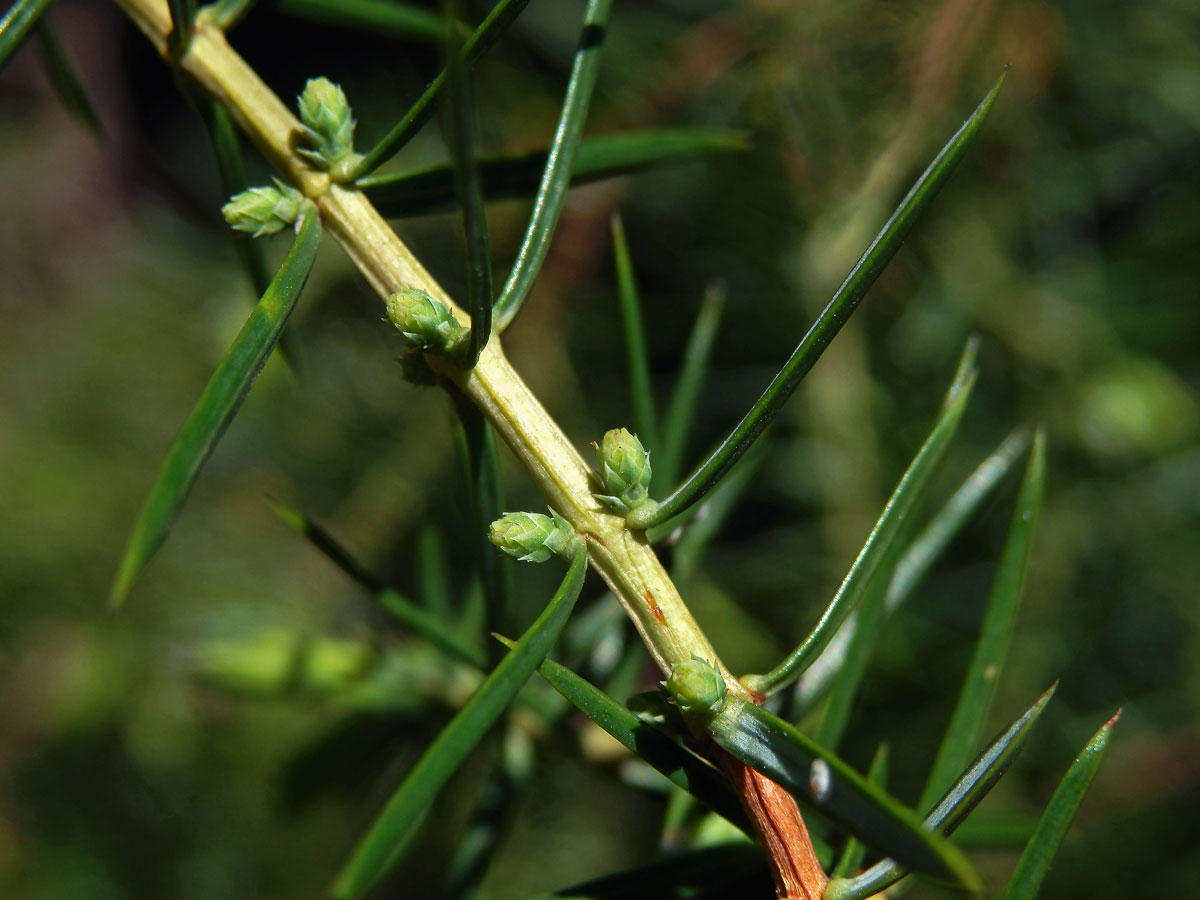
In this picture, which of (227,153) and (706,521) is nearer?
(227,153)

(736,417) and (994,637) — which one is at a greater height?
(736,417)

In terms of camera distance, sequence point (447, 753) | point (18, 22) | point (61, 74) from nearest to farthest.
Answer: point (447, 753) < point (18, 22) < point (61, 74)

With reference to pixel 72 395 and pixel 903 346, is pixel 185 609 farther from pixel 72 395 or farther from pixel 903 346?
pixel 903 346

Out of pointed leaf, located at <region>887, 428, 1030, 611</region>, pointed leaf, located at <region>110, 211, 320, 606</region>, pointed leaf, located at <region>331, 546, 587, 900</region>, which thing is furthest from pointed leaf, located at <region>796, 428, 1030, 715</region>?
pointed leaf, located at <region>110, 211, 320, 606</region>

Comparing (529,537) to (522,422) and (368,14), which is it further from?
(368,14)

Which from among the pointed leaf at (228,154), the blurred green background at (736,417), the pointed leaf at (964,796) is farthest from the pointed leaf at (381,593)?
the blurred green background at (736,417)

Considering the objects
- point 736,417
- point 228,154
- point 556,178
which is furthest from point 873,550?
point 736,417

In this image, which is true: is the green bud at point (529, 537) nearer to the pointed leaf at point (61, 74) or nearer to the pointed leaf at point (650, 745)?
the pointed leaf at point (650, 745)
